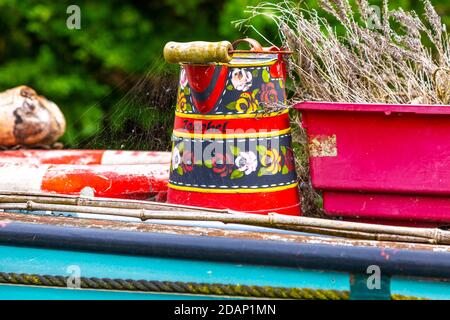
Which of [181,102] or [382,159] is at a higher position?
[181,102]

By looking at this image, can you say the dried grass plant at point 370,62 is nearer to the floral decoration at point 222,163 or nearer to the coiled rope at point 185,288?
the floral decoration at point 222,163

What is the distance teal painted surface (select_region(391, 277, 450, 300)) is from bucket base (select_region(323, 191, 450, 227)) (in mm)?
270

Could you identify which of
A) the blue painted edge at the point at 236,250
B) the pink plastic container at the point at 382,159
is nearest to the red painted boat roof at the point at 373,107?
the pink plastic container at the point at 382,159

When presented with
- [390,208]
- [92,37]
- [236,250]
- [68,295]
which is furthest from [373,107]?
[92,37]

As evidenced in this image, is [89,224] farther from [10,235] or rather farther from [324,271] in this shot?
[324,271]

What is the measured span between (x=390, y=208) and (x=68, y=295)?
0.79 metres

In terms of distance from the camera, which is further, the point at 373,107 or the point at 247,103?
the point at 247,103

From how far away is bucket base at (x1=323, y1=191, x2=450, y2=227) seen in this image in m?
2.35

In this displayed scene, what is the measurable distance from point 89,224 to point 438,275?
0.81m

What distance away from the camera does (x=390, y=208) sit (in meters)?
2.37

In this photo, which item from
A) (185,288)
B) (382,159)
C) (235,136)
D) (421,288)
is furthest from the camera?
(235,136)

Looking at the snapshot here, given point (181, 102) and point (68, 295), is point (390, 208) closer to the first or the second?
point (181, 102)

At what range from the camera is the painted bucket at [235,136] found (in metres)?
2.45

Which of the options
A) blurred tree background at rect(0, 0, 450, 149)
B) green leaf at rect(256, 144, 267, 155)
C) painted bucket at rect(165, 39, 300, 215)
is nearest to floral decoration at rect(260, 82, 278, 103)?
painted bucket at rect(165, 39, 300, 215)
